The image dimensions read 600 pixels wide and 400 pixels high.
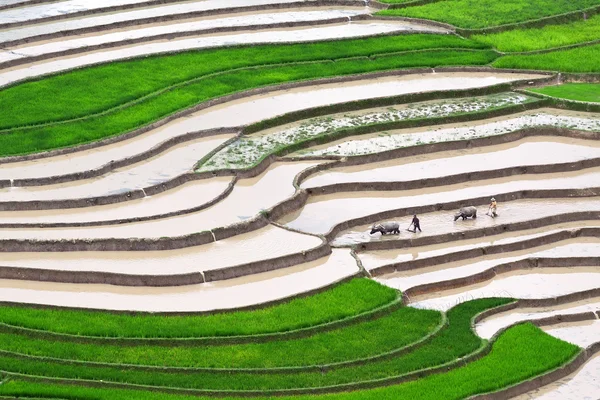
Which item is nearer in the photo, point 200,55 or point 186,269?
point 186,269

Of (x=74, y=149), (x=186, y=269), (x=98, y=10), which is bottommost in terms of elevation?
(x=186, y=269)

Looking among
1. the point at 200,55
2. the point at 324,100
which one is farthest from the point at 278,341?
the point at 200,55

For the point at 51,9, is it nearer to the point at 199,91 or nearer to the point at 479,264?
the point at 199,91

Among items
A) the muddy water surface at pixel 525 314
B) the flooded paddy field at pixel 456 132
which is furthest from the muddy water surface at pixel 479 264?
the flooded paddy field at pixel 456 132

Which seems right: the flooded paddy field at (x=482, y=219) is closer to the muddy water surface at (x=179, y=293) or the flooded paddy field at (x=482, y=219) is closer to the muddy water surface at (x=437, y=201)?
the muddy water surface at (x=437, y=201)

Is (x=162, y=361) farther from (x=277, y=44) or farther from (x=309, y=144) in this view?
(x=277, y=44)

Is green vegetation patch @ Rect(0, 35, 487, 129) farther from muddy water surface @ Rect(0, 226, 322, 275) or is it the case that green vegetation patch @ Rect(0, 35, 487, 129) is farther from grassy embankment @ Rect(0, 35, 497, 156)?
muddy water surface @ Rect(0, 226, 322, 275)

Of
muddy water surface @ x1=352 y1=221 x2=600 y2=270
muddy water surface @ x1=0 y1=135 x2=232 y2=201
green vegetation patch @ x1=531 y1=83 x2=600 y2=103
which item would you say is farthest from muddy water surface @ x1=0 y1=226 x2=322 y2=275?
green vegetation patch @ x1=531 y1=83 x2=600 y2=103
